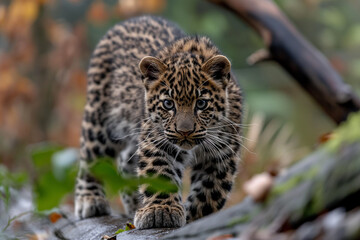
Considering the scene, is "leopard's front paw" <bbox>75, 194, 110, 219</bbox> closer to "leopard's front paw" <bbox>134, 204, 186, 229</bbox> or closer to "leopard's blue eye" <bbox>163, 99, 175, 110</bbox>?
"leopard's front paw" <bbox>134, 204, 186, 229</bbox>

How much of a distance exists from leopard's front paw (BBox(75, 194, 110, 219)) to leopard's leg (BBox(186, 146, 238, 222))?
146 centimetres

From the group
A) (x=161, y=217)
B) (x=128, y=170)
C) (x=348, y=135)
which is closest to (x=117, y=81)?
(x=128, y=170)

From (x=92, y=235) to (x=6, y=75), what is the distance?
8134 millimetres

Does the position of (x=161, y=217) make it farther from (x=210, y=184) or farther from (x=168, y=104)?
(x=168, y=104)

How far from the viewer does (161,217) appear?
4.64 meters

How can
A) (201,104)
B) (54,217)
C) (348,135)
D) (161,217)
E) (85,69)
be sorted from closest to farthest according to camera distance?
1. (348,135)
2. (161,217)
3. (201,104)
4. (54,217)
5. (85,69)

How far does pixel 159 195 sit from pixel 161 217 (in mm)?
257

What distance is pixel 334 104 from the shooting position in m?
7.36

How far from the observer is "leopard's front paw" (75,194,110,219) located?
20.8 feet

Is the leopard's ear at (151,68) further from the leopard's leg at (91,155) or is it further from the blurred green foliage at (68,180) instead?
the blurred green foliage at (68,180)

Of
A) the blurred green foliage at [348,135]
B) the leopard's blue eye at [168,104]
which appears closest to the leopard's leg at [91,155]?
the leopard's blue eye at [168,104]

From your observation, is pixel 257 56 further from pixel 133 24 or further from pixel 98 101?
pixel 98 101

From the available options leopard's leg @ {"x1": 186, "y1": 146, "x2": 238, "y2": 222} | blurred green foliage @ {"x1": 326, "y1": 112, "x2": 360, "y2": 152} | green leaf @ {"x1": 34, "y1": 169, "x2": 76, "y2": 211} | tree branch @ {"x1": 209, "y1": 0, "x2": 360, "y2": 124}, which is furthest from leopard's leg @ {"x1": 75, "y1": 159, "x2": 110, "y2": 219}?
blurred green foliage @ {"x1": 326, "y1": 112, "x2": 360, "y2": 152}

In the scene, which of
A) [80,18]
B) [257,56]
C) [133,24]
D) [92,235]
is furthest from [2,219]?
[80,18]
